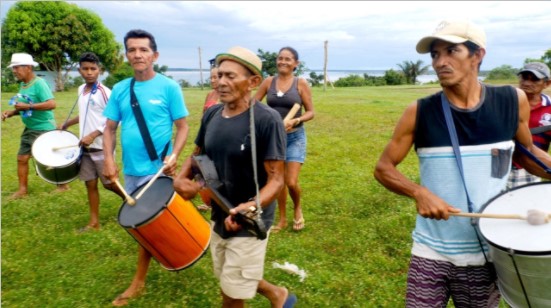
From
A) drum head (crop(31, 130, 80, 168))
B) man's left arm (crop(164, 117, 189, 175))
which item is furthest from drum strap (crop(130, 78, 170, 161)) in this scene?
drum head (crop(31, 130, 80, 168))

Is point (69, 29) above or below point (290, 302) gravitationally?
above

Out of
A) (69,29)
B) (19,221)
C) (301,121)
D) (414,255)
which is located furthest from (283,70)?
(69,29)

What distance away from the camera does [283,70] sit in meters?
5.32

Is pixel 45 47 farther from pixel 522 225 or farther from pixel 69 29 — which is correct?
pixel 522 225

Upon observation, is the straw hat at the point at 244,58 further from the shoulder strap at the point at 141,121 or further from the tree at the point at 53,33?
the tree at the point at 53,33

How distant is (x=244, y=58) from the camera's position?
277 centimetres

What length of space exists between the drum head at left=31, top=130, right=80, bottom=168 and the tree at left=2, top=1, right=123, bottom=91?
126 ft

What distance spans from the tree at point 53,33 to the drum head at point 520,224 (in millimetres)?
43619

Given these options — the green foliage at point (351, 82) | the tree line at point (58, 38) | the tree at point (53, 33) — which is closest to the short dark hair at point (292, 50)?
the tree line at point (58, 38)

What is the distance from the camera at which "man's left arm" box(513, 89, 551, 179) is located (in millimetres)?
2371

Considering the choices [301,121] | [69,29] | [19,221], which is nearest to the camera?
[301,121]

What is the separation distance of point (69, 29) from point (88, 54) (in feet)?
131

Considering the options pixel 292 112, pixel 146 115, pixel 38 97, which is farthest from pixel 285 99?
pixel 38 97

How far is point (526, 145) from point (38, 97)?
6.58 metres
